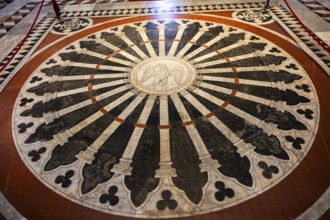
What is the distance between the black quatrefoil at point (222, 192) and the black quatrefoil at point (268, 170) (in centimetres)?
40

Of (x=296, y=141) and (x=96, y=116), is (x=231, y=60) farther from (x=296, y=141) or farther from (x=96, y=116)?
(x=96, y=116)

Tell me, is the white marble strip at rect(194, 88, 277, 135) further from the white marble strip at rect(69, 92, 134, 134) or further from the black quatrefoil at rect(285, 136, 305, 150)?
the white marble strip at rect(69, 92, 134, 134)

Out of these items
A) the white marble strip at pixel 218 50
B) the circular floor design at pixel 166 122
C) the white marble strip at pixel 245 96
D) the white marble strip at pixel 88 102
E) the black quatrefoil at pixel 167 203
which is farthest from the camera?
the white marble strip at pixel 218 50

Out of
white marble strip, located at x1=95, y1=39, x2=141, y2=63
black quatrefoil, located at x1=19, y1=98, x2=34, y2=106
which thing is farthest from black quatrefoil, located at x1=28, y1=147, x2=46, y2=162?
white marble strip, located at x1=95, y1=39, x2=141, y2=63

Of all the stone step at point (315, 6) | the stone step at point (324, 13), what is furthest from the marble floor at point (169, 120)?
the stone step at point (315, 6)

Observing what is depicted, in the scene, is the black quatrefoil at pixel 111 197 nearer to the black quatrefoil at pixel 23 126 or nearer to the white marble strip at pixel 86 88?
the black quatrefoil at pixel 23 126

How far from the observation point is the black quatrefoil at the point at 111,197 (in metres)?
2.34

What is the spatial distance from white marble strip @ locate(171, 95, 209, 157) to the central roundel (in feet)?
0.82

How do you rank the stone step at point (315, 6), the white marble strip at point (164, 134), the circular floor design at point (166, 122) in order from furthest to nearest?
the stone step at point (315, 6), the white marble strip at point (164, 134), the circular floor design at point (166, 122)

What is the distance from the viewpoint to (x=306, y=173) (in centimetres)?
246

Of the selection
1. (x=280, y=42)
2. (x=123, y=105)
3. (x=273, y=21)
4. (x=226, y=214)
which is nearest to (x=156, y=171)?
(x=226, y=214)

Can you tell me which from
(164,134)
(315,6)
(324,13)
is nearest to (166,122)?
(164,134)

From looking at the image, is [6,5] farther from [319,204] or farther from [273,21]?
[319,204]

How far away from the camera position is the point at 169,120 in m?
3.06
